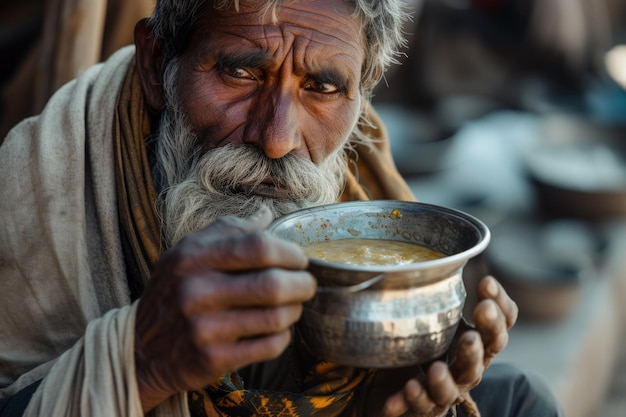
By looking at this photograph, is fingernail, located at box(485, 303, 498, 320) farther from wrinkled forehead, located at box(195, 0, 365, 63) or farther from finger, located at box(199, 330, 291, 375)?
wrinkled forehead, located at box(195, 0, 365, 63)

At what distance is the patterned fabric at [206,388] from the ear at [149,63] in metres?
0.03

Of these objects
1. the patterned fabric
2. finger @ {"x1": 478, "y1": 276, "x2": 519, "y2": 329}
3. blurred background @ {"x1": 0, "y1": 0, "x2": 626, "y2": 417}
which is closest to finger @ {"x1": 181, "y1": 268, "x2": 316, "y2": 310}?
finger @ {"x1": 478, "y1": 276, "x2": 519, "y2": 329}

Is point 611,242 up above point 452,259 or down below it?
below

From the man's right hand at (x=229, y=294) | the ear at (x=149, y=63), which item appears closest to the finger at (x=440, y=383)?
the man's right hand at (x=229, y=294)

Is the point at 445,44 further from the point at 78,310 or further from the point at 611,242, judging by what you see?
the point at 78,310

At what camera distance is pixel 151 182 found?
2258 mm

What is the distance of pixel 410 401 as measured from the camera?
166cm

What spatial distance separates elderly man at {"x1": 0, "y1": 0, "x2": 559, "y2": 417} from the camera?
201 centimetres

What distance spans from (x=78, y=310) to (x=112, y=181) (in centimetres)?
39

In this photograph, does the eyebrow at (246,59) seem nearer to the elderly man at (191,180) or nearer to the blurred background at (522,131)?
the elderly man at (191,180)

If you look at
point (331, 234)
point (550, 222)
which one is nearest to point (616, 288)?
point (550, 222)

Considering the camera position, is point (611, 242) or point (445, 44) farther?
point (445, 44)

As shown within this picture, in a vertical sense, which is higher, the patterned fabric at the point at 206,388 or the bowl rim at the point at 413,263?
the bowl rim at the point at 413,263

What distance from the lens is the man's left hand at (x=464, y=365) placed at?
161 cm
